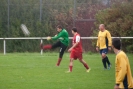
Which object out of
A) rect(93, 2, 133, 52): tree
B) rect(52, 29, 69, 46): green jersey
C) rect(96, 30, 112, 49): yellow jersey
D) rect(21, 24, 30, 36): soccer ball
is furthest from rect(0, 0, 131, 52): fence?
rect(96, 30, 112, 49): yellow jersey

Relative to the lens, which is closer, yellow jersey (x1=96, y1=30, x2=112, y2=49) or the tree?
yellow jersey (x1=96, y1=30, x2=112, y2=49)

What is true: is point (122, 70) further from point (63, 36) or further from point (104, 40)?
point (63, 36)

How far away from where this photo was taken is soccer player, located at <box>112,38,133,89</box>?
1005 cm

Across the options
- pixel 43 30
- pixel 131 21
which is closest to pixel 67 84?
pixel 131 21

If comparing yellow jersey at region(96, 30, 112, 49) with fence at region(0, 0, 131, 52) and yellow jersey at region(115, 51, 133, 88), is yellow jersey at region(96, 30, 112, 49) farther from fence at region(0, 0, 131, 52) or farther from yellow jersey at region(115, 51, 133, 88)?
fence at region(0, 0, 131, 52)

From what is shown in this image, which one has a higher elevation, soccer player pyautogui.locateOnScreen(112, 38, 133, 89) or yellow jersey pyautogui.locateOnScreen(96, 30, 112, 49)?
soccer player pyautogui.locateOnScreen(112, 38, 133, 89)

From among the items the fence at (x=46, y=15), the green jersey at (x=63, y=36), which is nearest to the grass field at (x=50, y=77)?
the green jersey at (x=63, y=36)

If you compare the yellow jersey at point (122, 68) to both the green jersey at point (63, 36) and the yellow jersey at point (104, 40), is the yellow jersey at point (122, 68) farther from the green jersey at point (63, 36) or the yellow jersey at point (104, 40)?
the green jersey at point (63, 36)

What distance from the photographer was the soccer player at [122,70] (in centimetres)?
1005

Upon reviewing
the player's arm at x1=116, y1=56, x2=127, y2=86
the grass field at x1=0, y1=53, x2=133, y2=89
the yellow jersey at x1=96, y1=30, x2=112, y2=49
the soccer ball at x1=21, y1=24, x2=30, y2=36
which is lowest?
the soccer ball at x1=21, y1=24, x2=30, y2=36

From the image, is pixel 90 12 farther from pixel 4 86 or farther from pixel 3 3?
pixel 4 86

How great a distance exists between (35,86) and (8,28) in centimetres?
2251

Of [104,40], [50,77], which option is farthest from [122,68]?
[104,40]

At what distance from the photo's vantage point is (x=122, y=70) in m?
10.1
